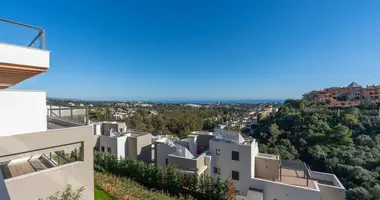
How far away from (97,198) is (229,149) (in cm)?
917

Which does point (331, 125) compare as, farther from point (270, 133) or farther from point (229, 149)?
point (229, 149)

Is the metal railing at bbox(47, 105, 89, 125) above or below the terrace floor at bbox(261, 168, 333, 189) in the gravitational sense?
above

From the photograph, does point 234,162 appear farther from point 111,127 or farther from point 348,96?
point 348,96

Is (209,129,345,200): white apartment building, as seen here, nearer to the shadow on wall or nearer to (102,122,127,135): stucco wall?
the shadow on wall

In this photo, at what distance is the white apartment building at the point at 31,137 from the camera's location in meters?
4.09

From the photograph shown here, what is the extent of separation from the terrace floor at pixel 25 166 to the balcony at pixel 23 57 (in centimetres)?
267

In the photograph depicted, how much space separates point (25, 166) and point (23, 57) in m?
3.77

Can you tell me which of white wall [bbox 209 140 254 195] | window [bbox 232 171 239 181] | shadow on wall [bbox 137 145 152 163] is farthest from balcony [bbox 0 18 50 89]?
shadow on wall [bbox 137 145 152 163]

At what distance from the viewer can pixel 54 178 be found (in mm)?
4758

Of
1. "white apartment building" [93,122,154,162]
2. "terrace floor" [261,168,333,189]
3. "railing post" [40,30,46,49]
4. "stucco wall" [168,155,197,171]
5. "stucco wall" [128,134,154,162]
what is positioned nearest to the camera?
"railing post" [40,30,46,49]

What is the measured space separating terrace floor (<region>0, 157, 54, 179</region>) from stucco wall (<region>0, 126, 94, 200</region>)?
3.11 ft

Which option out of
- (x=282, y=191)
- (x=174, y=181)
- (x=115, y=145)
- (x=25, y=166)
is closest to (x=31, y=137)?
(x=25, y=166)

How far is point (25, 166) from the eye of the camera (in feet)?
18.8

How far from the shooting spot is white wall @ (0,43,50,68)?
149 inches
